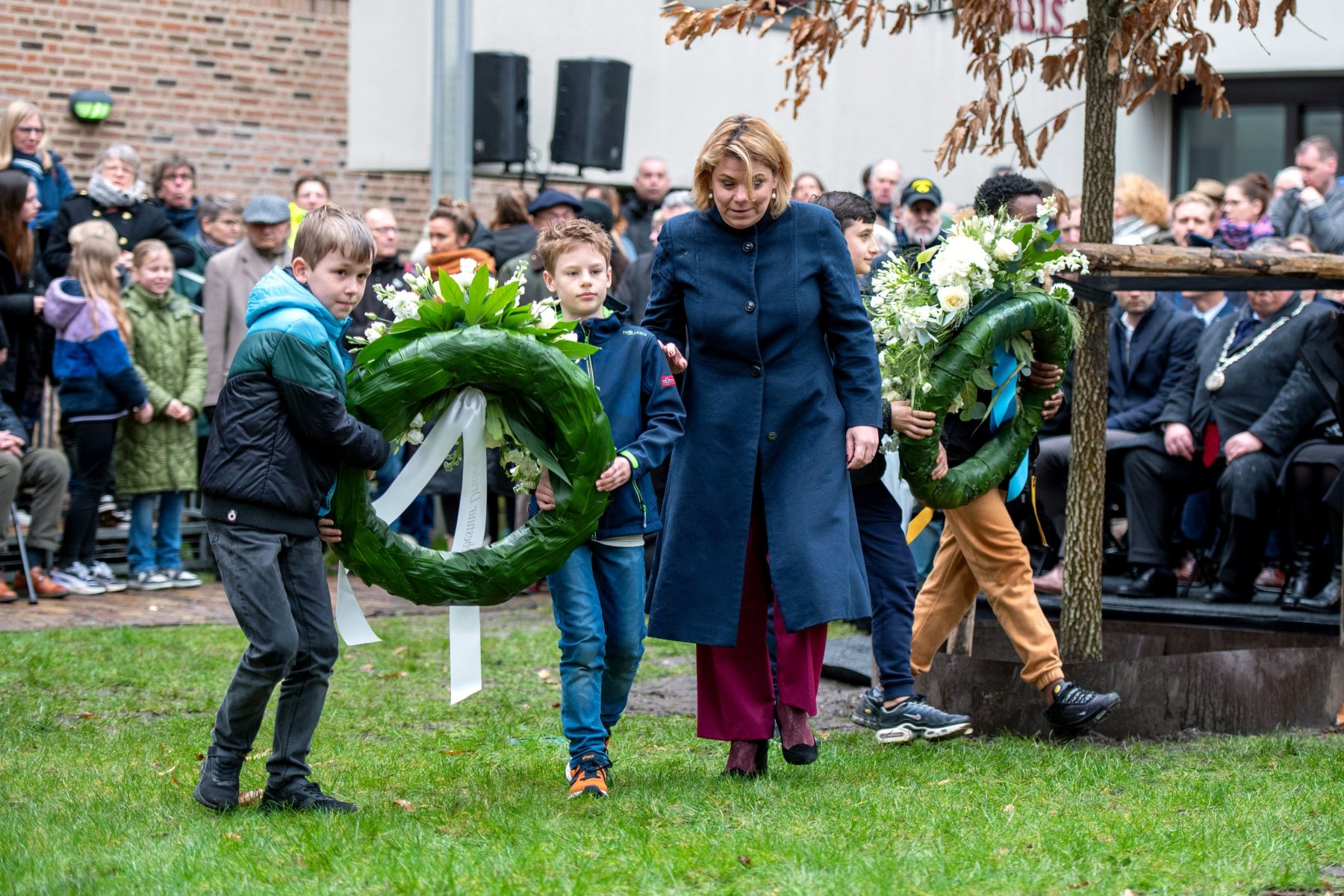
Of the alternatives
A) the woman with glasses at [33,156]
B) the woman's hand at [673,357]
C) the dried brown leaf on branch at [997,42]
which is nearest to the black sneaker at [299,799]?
the woman's hand at [673,357]

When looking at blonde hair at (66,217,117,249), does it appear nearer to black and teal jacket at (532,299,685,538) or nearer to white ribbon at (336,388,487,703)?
white ribbon at (336,388,487,703)

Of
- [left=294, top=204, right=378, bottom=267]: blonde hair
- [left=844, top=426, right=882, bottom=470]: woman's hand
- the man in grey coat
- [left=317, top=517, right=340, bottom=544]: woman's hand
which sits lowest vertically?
[left=317, top=517, right=340, bottom=544]: woman's hand

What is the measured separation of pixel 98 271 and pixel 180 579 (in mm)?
2037

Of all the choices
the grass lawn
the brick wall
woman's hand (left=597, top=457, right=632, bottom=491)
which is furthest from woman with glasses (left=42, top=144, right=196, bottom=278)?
woman's hand (left=597, top=457, right=632, bottom=491)

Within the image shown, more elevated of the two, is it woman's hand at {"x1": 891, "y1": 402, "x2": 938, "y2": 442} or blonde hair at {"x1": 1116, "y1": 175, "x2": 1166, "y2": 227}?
blonde hair at {"x1": 1116, "y1": 175, "x2": 1166, "y2": 227}

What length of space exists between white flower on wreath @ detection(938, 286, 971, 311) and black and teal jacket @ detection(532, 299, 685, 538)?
132 cm

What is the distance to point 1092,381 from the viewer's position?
7262 millimetres

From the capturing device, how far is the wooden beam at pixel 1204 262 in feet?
22.5

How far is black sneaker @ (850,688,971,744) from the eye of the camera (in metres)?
6.54

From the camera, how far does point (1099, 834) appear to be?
15.8ft

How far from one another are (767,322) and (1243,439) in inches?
181

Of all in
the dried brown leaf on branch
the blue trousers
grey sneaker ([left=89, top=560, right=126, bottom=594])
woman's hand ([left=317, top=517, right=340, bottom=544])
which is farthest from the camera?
grey sneaker ([left=89, top=560, right=126, bottom=594])

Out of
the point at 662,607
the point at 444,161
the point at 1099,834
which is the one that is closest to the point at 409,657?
the point at 662,607

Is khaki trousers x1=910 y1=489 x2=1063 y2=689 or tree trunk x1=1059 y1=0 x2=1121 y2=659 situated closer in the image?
khaki trousers x1=910 y1=489 x2=1063 y2=689
